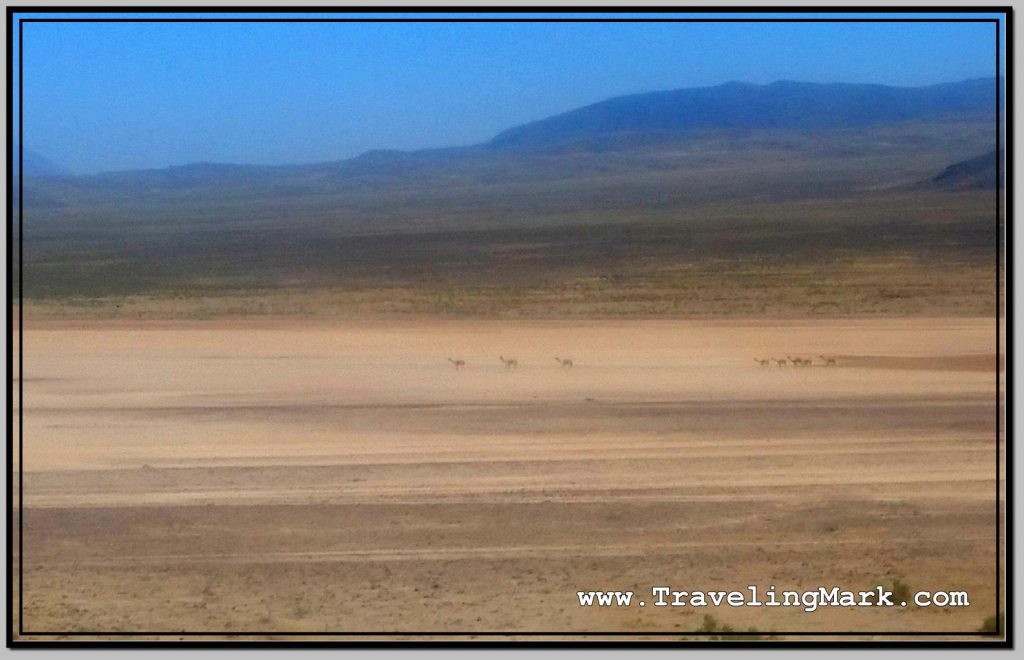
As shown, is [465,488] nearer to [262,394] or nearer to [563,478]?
[563,478]

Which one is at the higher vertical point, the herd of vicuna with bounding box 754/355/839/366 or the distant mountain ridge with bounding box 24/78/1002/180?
the distant mountain ridge with bounding box 24/78/1002/180

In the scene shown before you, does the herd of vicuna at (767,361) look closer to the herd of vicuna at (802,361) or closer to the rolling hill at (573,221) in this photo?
the herd of vicuna at (802,361)

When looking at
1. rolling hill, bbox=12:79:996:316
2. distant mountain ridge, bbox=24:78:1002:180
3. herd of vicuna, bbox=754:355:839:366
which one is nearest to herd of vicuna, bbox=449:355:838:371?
herd of vicuna, bbox=754:355:839:366

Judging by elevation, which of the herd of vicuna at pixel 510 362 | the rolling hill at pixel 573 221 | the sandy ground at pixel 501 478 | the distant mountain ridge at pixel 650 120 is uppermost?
the distant mountain ridge at pixel 650 120

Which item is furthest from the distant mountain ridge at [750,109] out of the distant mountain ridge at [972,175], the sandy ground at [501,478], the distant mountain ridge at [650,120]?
the sandy ground at [501,478]

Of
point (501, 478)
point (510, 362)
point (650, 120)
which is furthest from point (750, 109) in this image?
point (501, 478)

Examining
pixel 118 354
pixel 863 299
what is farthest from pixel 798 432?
pixel 118 354

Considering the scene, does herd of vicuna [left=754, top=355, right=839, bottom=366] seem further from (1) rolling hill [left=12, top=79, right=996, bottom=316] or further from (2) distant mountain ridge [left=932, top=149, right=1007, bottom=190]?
(2) distant mountain ridge [left=932, top=149, right=1007, bottom=190]
